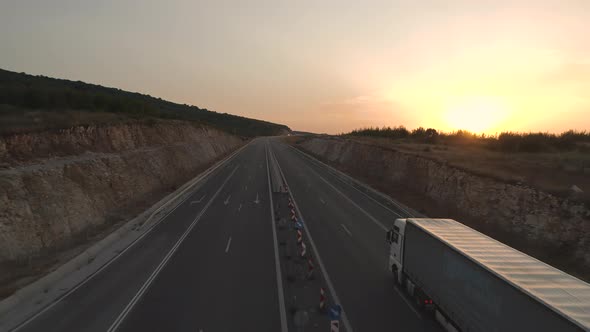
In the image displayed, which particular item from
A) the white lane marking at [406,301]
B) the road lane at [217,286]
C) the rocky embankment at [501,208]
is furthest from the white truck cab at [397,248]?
the rocky embankment at [501,208]

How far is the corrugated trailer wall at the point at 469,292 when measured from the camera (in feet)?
21.6

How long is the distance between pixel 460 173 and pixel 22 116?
37.0 meters

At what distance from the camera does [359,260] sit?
15.8 metres

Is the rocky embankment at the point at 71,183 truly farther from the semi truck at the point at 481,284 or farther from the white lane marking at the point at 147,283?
the semi truck at the point at 481,284

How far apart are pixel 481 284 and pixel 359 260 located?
8.00 m

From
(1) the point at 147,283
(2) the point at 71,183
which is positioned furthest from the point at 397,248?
(2) the point at 71,183

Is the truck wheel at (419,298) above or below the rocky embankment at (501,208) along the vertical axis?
below

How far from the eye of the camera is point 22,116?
1054 inches

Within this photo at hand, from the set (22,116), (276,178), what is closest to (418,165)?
(276,178)

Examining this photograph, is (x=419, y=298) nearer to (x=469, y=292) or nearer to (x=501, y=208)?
(x=469, y=292)

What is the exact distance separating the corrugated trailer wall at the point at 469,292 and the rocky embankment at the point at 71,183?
17641 millimetres

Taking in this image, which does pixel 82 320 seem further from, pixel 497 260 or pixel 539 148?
pixel 539 148

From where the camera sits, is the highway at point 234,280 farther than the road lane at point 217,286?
→ Yes

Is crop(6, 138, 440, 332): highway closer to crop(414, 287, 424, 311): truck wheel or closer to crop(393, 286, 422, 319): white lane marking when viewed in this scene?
crop(393, 286, 422, 319): white lane marking
